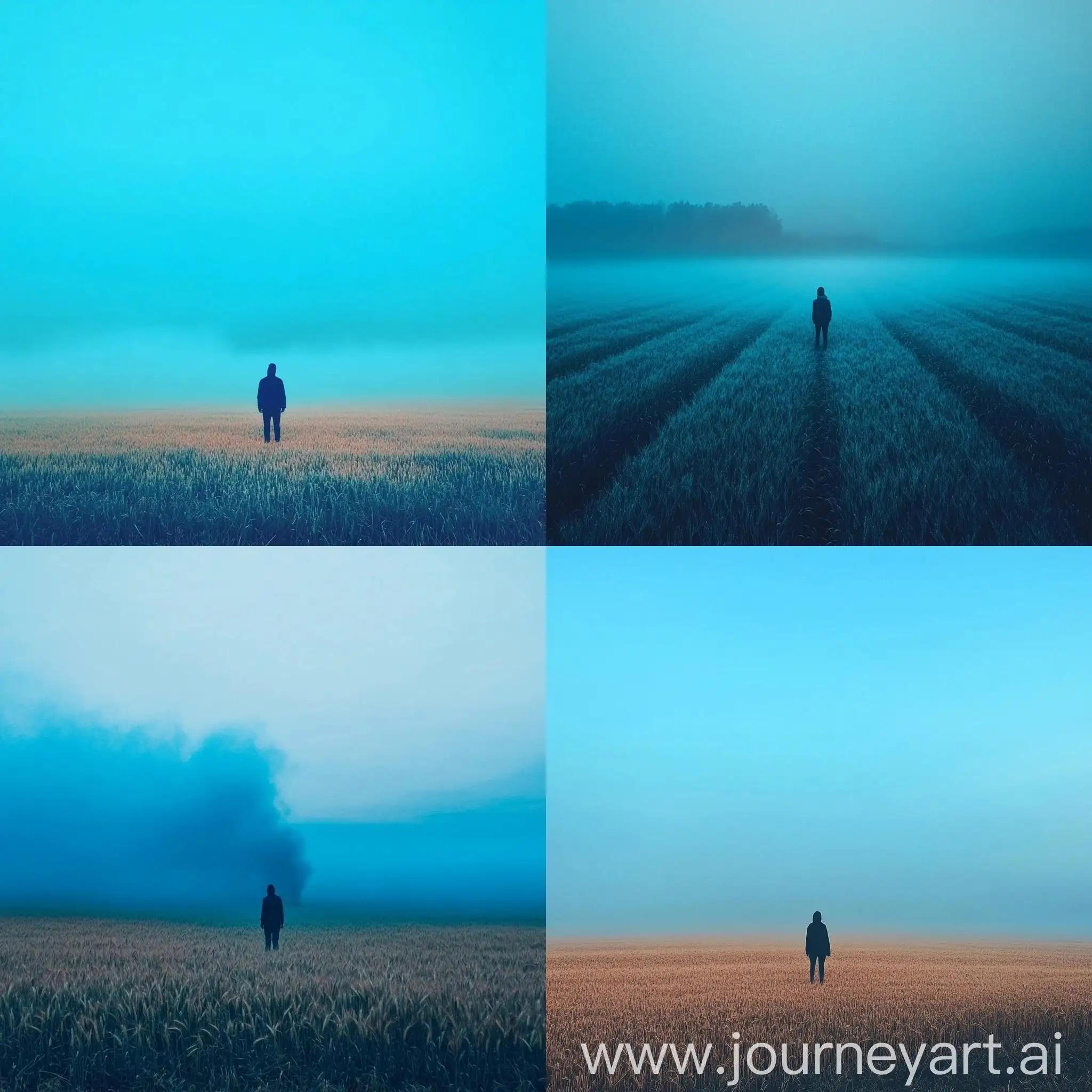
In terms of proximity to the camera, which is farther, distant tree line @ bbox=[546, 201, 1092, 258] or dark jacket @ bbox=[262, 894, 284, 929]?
distant tree line @ bbox=[546, 201, 1092, 258]

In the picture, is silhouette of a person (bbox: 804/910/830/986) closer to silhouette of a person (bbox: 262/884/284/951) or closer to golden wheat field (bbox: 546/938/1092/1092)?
golden wheat field (bbox: 546/938/1092/1092)

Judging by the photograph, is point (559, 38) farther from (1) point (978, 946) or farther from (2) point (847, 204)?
(1) point (978, 946)

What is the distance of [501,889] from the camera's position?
23.1ft

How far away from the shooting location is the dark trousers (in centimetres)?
759

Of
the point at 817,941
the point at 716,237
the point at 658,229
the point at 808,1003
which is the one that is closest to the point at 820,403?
the point at 716,237

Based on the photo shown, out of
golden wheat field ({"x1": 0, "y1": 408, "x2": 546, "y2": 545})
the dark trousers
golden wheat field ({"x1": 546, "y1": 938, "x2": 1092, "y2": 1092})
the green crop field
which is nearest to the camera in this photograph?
golden wheat field ({"x1": 546, "y1": 938, "x2": 1092, "y2": 1092})

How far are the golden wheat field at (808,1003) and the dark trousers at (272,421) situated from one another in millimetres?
3782

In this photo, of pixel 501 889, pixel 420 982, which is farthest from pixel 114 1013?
pixel 501 889

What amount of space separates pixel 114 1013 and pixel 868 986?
4.48 meters

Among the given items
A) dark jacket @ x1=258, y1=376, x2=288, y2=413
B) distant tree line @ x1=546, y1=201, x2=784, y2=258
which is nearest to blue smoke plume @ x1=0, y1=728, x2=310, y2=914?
dark jacket @ x1=258, y1=376, x2=288, y2=413

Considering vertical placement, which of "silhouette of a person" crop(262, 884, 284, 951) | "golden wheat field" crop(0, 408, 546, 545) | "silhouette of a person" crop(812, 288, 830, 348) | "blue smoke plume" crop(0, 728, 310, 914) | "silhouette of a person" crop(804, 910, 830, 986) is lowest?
"silhouette of a person" crop(804, 910, 830, 986)

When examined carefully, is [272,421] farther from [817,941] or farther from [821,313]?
[817,941]

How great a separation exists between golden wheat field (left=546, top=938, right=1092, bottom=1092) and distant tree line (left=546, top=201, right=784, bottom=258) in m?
4.48

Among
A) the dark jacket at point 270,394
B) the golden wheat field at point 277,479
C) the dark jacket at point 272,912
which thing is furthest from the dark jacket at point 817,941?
the dark jacket at point 270,394
